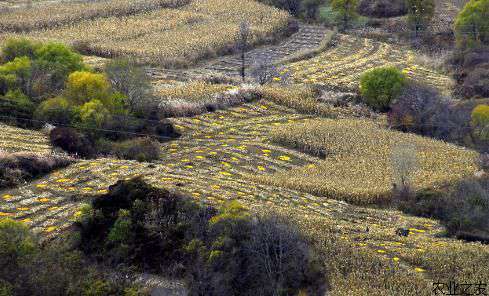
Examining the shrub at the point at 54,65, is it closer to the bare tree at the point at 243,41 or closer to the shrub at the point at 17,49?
the shrub at the point at 17,49

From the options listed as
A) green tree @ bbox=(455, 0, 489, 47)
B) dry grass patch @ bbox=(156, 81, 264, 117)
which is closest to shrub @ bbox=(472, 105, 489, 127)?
dry grass patch @ bbox=(156, 81, 264, 117)

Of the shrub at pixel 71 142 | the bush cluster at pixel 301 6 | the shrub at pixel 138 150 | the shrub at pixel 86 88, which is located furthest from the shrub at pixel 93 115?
the bush cluster at pixel 301 6

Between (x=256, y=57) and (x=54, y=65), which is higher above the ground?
(x=54, y=65)

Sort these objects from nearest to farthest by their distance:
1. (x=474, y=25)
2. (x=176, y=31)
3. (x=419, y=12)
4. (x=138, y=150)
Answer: (x=138, y=150) < (x=474, y=25) < (x=176, y=31) < (x=419, y=12)

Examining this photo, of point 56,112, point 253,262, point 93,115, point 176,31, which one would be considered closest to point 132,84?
point 93,115

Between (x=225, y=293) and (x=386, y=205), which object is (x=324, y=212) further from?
(x=225, y=293)

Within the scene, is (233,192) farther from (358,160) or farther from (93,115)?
(93,115)

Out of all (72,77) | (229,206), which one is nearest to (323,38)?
(72,77)
